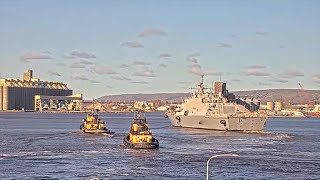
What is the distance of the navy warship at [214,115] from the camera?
12519 cm

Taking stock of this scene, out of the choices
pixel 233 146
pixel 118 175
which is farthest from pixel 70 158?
pixel 233 146

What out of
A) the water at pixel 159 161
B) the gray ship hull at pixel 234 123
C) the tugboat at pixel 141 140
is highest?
the gray ship hull at pixel 234 123

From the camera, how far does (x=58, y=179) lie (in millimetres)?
51594

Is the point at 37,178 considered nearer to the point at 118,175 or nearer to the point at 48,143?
the point at 118,175

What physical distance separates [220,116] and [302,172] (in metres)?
71.0

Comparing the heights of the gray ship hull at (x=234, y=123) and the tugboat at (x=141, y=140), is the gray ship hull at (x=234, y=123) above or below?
above

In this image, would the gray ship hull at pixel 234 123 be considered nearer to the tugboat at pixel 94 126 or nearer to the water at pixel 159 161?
the tugboat at pixel 94 126

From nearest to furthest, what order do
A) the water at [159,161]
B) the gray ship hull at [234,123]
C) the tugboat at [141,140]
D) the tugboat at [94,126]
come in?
the water at [159,161]
the tugboat at [141,140]
the tugboat at [94,126]
the gray ship hull at [234,123]

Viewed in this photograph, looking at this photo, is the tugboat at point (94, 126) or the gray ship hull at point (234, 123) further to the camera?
the gray ship hull at point (234, 123)

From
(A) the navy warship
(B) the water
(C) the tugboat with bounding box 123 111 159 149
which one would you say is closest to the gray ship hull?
(A) the navy warship

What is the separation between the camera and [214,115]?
428 feet

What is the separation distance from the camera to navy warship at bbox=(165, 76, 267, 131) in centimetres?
12519

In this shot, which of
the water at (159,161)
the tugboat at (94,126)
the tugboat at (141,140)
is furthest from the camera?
the tugboat at (94,126)

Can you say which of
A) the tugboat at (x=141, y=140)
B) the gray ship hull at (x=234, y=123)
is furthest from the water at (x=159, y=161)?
the gray ship hull at (x=234, y=123)
